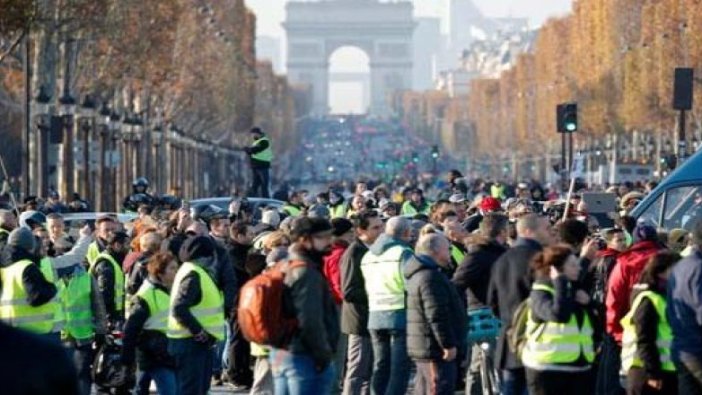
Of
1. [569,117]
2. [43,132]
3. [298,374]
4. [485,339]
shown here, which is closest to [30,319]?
[298,374]

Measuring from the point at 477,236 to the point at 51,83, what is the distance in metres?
42.0

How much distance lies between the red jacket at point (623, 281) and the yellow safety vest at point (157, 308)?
3.06 metres

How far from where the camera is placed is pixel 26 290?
1597 centimetres

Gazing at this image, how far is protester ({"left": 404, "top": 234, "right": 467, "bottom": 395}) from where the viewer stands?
1556 centimetres

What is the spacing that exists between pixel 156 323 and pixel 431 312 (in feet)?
6.98

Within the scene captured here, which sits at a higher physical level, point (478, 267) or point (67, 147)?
point (67, 147)

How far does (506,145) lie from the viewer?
16200cm

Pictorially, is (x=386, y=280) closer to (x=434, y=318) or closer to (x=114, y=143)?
(x=434, y=318)

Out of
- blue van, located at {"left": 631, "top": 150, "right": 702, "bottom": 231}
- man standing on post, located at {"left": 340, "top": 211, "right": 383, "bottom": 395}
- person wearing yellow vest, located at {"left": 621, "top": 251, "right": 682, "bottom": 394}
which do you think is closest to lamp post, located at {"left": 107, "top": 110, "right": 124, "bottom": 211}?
blue van, located at {"left": 631, "top": 150, "right": 702, "bottom": 231}

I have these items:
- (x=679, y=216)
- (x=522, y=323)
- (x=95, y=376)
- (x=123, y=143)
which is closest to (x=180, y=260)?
(x=95, y=376)

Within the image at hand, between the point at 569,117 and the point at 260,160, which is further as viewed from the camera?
the point at 260,160

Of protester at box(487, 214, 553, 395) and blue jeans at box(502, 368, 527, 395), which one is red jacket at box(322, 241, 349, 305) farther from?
blue jeans at box(502, 368, 527, 395)

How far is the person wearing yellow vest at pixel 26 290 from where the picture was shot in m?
15.9

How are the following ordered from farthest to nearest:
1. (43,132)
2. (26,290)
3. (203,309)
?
1. (43,132)
2. (203,309)
3. (26,290)
